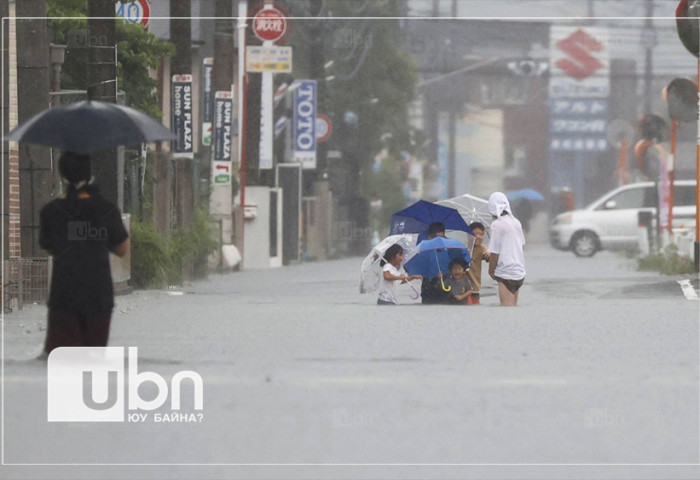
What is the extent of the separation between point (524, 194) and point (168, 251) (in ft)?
4.30

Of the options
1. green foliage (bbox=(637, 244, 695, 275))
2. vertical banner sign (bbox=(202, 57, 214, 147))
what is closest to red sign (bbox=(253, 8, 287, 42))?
vertical banner sign (bbox=(202, 57, 214, 147))

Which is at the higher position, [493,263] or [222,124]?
[222,124]

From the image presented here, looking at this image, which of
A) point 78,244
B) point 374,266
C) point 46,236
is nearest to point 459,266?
point 374,266

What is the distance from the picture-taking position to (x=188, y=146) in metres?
5.41

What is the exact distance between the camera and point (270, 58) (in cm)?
578

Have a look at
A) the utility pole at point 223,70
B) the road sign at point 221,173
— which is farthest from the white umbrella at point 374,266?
the road sign at point 221,173

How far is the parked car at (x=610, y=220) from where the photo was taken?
5.31 metres

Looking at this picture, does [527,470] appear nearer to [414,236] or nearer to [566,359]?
[566,359]

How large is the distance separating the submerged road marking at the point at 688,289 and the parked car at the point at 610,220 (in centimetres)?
37

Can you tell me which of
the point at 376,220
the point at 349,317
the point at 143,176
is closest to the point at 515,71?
the point at 376,220

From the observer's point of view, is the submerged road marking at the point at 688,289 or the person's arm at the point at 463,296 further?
the submerged road marking at the point at 688,289

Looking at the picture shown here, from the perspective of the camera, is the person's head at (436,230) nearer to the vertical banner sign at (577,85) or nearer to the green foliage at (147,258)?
the vertical banner sign at (577,85)

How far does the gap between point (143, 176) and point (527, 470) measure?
1.71m

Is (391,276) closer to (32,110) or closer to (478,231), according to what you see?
(478,231)
